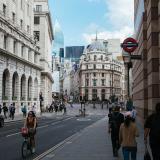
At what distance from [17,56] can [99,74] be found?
4670 inches

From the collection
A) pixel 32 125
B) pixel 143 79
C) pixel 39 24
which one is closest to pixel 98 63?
pixel 39 24

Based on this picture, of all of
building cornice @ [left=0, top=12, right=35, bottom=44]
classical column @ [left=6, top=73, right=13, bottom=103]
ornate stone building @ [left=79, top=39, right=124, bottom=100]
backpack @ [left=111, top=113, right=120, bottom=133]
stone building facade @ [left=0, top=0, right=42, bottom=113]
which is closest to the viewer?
backpack @ [left=111, top=113, right=120, bottom=133]

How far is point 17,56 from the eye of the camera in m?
57.7

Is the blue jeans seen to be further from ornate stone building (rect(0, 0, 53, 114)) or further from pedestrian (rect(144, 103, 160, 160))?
ornate stone building (rect(0, 0, 53, 114))

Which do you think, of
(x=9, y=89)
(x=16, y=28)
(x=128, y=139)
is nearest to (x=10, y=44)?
(x=16, y=28)

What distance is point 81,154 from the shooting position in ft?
48.0

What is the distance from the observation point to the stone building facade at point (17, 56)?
5300 centimetres

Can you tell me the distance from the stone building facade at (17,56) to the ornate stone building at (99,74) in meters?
96.4

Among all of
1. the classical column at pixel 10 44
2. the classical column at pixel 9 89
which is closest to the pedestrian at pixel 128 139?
the classical column at pixel 9 89

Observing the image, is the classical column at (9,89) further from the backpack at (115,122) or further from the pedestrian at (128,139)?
the pedestrian at (128,139)

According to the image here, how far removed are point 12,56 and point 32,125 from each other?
40.8 m

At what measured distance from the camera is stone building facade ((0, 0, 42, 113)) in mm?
53000

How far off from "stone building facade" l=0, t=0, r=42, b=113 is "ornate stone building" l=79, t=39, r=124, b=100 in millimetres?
96405

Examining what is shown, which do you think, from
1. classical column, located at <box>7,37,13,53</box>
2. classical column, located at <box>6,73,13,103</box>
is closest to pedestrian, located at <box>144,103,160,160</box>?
classical column, located at <box>6,73,13,103</box>
